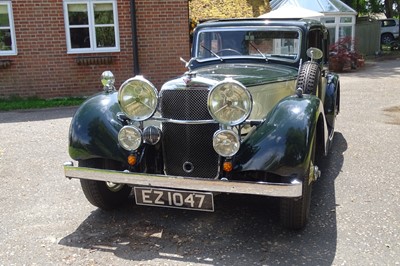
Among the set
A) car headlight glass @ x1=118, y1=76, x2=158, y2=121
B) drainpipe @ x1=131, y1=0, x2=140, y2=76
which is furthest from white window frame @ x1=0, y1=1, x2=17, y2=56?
car headlight glass @ x1=118, y1=76, x2=158, y2=121

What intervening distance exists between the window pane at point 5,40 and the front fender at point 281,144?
349 inches

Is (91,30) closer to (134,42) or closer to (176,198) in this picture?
(134,42)

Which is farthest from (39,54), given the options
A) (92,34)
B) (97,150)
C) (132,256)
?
(132,256)

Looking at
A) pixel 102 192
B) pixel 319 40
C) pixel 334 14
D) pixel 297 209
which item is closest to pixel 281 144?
pixel 297 209

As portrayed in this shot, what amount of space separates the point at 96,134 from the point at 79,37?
7.68 metres

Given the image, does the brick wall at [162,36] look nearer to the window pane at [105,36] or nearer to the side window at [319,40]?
the window pane at [105,36]

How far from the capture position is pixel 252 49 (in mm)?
4871

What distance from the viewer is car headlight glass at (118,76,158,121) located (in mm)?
3598

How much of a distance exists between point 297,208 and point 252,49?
6.83 ft

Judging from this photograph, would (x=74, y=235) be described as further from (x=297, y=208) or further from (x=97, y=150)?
(x=297, y=208)

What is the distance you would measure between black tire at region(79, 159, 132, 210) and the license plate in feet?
1.99

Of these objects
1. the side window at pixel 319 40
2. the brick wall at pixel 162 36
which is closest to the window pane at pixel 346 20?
the brick wall at pixel 162 36

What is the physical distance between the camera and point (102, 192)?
4.00m

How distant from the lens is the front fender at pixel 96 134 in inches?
146
